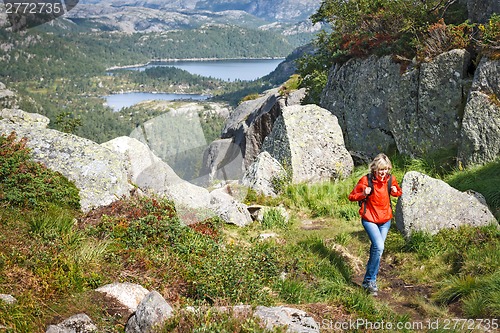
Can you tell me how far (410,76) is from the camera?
1834cm

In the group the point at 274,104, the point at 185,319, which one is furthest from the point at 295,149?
the point at 274,104

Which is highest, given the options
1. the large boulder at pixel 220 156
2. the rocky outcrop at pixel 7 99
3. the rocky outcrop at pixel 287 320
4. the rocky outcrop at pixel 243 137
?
the rocky outcrop at pixel 287 320

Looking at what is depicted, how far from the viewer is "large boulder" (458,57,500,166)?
14.5 metres

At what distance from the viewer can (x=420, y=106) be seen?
1786 centimetres

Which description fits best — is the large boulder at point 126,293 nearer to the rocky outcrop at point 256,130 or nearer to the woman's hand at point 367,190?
the woman's hand at point 367,190

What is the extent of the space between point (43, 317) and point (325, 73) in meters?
25.3

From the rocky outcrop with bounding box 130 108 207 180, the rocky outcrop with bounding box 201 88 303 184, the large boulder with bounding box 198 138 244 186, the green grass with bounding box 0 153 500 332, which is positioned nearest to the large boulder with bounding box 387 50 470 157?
the green grass with bounding box 0 153 500 332

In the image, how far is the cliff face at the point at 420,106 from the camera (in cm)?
1501

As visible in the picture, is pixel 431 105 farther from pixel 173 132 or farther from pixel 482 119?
pixel 173 132

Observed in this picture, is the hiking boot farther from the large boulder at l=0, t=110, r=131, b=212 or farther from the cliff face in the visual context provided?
the cliff face

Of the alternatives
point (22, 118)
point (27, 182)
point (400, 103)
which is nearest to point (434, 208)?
point (400, 103)

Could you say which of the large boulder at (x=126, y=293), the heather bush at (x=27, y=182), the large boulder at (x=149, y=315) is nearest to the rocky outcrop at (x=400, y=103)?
the heather bush at (x=27, y=182)

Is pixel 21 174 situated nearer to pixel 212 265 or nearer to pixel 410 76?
pixel 212 265

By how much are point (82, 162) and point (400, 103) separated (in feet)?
44.3
